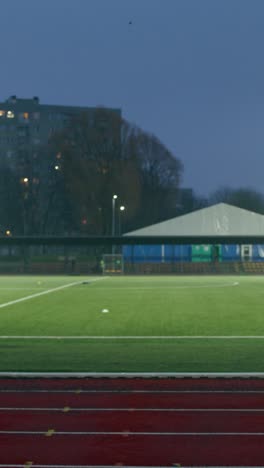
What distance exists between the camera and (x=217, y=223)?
2933 inches

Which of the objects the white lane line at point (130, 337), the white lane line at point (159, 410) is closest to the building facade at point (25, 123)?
the white lane line at point (130, 337)

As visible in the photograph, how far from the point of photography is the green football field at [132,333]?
15023mm

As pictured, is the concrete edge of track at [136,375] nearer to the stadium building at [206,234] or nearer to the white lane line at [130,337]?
the white lane line at [130,337]

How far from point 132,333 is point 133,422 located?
11.0 metres

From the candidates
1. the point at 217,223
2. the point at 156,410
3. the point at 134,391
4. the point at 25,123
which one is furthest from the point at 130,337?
the point at 25,123

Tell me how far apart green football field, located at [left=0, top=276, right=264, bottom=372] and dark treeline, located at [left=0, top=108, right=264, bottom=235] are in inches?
1903

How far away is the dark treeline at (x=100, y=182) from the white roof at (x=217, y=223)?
9.82 metres

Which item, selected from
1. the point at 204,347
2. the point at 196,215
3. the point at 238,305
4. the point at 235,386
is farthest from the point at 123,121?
the point at 235,386

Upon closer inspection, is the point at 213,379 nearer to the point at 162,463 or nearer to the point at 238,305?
the point at 162,463

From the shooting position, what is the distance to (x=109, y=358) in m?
15.8

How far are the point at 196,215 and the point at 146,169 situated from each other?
14.6 m

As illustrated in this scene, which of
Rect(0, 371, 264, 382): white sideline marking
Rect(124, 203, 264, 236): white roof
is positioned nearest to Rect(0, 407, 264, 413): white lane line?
Rect(0, 371, 264, 382): white sideline marking

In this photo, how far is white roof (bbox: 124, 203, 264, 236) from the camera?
7419 centimetres

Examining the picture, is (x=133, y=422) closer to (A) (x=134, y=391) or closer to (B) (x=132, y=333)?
(A) (x=134, y=391)
